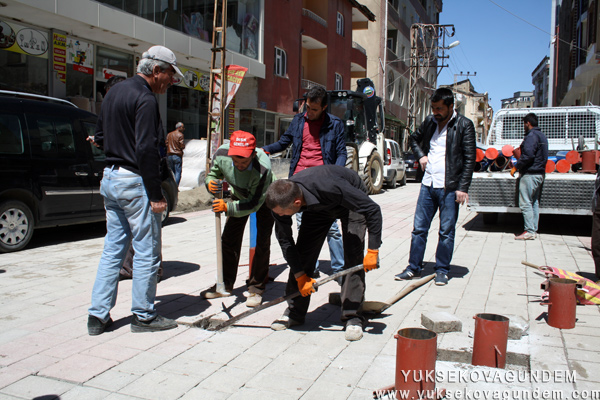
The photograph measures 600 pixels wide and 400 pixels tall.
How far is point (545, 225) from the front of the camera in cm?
965

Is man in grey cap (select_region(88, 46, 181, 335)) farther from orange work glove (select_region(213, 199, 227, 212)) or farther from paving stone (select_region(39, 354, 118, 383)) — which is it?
orange work glove (select_region(213, 199, 227, 212))

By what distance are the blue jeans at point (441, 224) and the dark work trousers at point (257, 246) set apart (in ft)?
5.66

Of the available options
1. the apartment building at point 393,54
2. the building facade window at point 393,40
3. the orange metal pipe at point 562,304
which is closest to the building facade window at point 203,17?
the orange metal pipe at point 562,304

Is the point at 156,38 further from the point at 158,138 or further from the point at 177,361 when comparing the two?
the point at 177,361

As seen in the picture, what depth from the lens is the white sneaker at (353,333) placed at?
11.7 feet

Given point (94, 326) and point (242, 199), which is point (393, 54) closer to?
point (242, 199)

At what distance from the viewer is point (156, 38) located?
13328mm

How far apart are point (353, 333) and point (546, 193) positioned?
5784 mm

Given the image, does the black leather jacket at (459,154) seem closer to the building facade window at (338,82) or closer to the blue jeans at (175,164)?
the blue jeans at (175,164)

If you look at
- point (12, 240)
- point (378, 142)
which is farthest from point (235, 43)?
point (12, 240)

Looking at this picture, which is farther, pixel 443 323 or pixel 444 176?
pixel 444 176

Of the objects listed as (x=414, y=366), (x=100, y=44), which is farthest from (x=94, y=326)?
(x=100, y=44)

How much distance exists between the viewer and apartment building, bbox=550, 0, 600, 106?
20.5m

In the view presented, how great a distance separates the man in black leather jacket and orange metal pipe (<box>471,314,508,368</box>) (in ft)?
6.58
